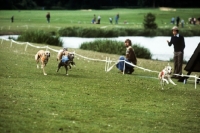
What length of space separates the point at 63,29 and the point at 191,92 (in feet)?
153

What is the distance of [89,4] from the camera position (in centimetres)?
9656

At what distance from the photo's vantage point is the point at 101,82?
885 inches

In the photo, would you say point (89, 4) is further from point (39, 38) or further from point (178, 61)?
point (178, 61)

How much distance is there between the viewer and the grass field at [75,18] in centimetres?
6538

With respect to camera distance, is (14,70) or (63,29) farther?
(63,29)

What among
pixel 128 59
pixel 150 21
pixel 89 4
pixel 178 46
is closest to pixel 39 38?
pixel 128 59

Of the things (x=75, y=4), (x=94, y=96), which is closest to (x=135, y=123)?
(x=94, y=96)

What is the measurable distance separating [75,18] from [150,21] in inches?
802

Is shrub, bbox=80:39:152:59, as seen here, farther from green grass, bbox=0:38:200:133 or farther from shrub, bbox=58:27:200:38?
green grass, bbox=0:38:200:133

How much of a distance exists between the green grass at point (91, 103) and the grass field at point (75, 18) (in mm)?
37565

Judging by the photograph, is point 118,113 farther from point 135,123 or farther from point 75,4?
point 75,4

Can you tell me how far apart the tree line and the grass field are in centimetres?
91

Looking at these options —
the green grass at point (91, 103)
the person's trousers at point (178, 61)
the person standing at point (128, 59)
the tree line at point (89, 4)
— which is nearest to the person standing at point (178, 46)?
the person's trousers at point (178, 61)

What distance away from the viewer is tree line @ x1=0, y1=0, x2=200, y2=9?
55150 mm
